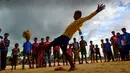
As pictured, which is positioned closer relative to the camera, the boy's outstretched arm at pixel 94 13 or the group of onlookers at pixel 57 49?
the boy's outstretched arm at pixel 94 13

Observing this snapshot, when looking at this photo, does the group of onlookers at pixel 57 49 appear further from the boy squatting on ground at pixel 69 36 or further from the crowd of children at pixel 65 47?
the boy squatting on ground at pixel 69 36

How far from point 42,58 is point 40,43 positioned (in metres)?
0.93

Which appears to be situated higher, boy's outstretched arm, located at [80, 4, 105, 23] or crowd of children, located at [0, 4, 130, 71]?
boy's outstretched arm, located at [80, 4, 105, 23]

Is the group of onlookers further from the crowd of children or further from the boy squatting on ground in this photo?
the boy squatting on ground

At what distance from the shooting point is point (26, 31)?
1078cm

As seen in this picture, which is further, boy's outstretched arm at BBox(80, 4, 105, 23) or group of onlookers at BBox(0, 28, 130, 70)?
group of onlookers at BBox(0, 28, 130, 70)

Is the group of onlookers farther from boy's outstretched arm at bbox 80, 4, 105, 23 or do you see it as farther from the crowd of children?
boy's outstretched arm at bbox 80, 4, 105, 23

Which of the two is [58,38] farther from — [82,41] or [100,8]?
[82,41]

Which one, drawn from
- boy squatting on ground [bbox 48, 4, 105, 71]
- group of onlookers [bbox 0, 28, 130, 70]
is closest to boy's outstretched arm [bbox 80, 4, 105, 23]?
boy squatting on ground [bbox 48, 4, 105, 71]

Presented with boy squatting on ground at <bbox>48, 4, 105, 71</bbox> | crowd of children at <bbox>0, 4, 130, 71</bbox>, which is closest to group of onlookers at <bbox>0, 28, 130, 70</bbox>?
crowd of children at <bbox>0, 4, 130, 71</bbox>

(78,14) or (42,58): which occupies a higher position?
(78,14)

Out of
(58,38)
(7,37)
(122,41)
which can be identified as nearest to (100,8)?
(58,38)

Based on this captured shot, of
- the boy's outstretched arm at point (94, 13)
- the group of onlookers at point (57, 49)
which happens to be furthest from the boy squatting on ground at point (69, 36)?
the group of onlookers at point (57, 49)

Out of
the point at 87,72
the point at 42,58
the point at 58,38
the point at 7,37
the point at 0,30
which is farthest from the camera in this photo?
the point at 42,58
